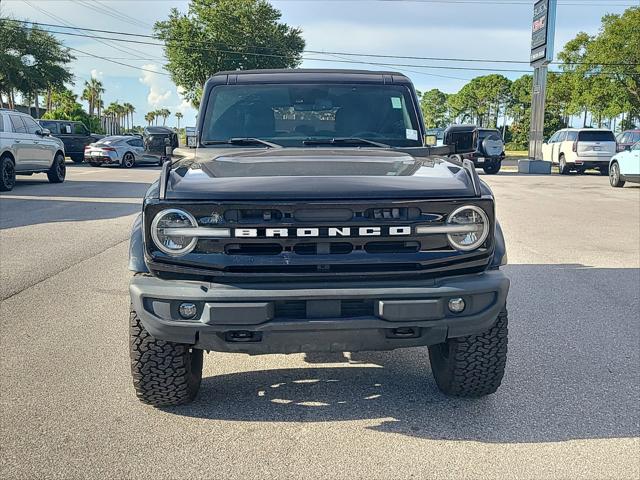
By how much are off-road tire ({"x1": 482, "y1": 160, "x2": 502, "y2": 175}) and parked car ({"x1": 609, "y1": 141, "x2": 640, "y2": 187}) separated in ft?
23.1

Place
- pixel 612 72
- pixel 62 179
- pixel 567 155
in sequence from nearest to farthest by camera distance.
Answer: pixel 62 179 < pixel 567 155 < pixel 612 72

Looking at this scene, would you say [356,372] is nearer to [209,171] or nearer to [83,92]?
[209,171]

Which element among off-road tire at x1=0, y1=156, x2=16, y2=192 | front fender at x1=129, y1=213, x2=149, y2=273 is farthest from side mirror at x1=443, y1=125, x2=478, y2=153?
off-road tire at x1=0, y1=156, x2=16, y2=192

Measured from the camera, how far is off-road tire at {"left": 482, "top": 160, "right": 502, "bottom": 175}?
85.8 ft

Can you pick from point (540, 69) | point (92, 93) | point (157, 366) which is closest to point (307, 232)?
point (157, 366)

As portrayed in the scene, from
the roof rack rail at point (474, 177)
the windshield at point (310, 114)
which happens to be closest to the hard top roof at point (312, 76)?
the windshield at point (310, 114)

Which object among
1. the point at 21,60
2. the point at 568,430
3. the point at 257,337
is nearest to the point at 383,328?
the point at 257,337

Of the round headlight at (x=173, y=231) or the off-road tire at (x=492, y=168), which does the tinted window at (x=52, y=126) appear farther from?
the round headlight at (x=173, y=231)

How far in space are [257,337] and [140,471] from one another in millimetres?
788

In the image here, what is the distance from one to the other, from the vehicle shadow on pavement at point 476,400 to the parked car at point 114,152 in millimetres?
21844

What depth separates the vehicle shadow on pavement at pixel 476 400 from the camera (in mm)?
3363

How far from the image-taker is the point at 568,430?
3311 millimetres

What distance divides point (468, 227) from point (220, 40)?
150 feet

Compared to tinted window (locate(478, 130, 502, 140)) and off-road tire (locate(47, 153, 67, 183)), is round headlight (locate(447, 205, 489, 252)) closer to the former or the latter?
off-road tire (locate(47, 153, 67, 183))
